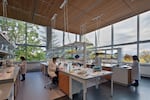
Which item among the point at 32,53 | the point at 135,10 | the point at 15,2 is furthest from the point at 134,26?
the point at 32,53

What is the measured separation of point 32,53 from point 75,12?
4.82m

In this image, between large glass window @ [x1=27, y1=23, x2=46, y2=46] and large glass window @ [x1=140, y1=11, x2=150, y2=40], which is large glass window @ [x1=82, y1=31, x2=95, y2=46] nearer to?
large glass window @ [x1=27, y1=23, x2=46, y2=46]

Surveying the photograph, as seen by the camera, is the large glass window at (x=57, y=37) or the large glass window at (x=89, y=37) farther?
the large glass window at (x=89, y=37)

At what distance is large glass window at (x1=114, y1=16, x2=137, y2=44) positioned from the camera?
6188 mm

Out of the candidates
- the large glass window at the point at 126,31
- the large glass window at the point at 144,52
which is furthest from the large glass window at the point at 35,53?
the large glass window at the point at 144,52

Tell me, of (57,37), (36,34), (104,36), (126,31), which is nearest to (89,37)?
(104,36)

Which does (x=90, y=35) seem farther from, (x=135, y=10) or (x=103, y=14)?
(x=135, y=10)

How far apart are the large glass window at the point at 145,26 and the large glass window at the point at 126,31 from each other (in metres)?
0.33

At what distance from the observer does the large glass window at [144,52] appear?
5.62 metres

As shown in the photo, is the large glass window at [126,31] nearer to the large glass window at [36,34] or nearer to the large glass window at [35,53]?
the large glass window at [36,34]

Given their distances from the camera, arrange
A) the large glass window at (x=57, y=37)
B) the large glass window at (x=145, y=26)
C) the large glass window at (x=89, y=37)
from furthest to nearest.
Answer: the large glass window at (x=89, y=37)
the large glass window at (x=57, y=37)
the large glass window at (x=145, y=26)

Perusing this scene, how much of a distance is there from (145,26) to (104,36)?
2790mm

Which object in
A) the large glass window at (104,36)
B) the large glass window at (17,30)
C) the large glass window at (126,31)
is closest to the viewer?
the large glass window at (126,31)

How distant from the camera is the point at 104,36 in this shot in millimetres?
7941
